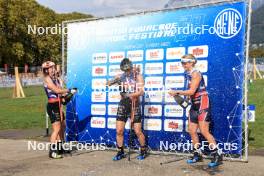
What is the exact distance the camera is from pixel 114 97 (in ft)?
34.4

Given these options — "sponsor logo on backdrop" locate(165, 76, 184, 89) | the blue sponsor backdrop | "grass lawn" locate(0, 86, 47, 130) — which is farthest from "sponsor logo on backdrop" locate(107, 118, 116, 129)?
"grass lawn" locate(0, 86, 47, 130)

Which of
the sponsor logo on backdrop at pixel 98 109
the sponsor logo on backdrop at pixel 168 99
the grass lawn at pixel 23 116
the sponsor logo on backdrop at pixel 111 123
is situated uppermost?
the sponsor logo on backdrop at pixel 168 99

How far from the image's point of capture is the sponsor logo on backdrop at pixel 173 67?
935 cm

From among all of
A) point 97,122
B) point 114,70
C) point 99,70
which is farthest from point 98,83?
point 97,122

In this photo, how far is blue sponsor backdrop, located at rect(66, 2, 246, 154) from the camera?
8570 millimetres

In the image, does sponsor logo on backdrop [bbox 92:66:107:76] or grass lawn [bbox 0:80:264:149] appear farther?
grass lawn [bbox 0:80:264:149]

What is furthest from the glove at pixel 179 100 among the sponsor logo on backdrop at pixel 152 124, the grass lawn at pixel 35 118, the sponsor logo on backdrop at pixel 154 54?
the grass lawn at pixel 35 118

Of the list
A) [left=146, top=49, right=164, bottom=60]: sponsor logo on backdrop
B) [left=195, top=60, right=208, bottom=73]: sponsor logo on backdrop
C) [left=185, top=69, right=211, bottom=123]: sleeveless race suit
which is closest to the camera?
[left=185, top=69, right=211, bottom=123]: sleeveless race suit

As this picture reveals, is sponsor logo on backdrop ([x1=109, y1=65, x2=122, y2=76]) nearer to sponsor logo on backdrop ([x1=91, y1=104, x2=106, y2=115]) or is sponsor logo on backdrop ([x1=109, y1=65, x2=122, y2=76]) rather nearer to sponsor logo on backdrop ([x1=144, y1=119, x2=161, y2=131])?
sponsor logo on backdrop ([x1=91, y1=104, x2=106, y2=115])

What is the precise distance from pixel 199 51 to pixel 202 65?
0.29m

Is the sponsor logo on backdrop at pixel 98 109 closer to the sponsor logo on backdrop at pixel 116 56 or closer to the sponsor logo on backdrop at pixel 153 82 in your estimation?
the sponsor logo on backdrop at pixel 116 56

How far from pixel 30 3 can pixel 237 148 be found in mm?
55718

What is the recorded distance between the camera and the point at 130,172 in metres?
8.07

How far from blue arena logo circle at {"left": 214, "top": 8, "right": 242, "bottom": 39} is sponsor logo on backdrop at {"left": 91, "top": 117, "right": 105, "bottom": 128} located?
11.8 feet
